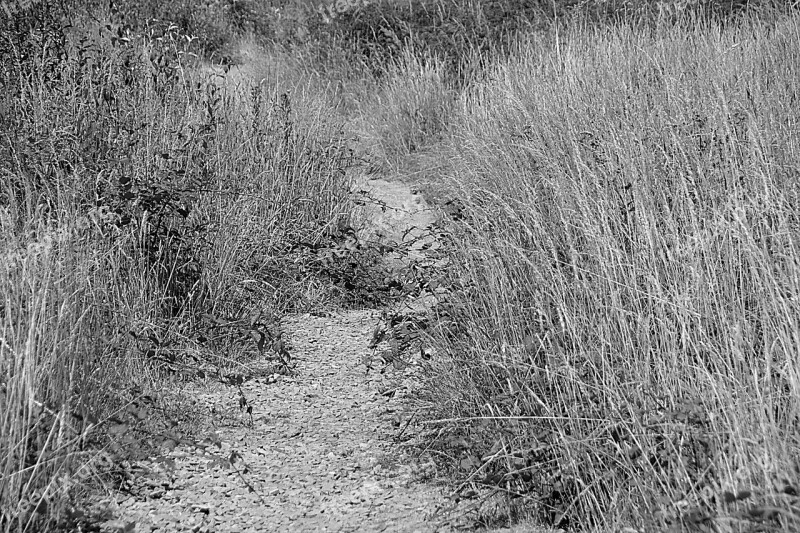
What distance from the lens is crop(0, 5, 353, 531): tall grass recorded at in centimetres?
287

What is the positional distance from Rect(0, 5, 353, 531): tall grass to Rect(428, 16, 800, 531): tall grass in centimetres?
132

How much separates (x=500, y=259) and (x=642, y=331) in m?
0.81

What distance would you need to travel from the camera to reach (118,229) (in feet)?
13.5

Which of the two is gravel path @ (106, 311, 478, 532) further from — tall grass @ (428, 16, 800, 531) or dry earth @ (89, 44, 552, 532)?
tall grass @ (428, 16, 800, 531)

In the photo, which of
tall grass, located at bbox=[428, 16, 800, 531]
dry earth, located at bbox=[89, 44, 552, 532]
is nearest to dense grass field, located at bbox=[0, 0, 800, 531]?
tall grass, located at bbox=[428, 16, 800, 531]

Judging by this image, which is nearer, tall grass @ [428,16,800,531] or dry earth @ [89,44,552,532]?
tall grass @ [428,16,800,531]

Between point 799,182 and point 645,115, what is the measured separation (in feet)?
5.29

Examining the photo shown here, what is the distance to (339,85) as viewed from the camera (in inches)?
401

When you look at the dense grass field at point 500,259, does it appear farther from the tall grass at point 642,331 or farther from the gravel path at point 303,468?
the gravel path at point 303,468

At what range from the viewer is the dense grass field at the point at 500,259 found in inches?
101

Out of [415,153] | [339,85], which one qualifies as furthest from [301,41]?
[415,153]

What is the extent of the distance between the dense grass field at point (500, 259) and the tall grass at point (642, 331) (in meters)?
0.02

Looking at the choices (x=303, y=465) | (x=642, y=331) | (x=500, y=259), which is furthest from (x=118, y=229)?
(x=642, y=331)

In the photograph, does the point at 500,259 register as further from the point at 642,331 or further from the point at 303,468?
the point at 303,468
